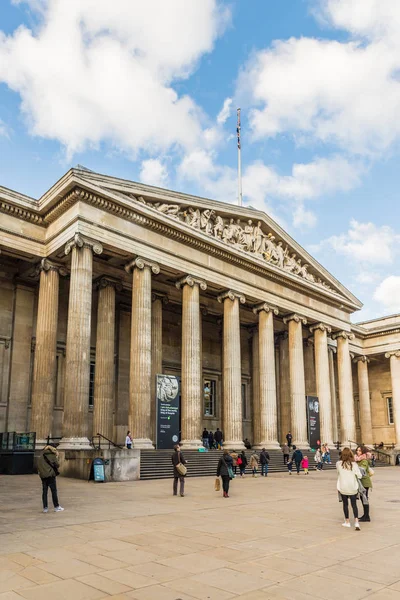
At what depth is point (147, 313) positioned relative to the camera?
85.8ft

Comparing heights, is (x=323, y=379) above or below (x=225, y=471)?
above

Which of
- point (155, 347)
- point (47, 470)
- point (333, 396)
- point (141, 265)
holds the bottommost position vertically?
point (47, 470)

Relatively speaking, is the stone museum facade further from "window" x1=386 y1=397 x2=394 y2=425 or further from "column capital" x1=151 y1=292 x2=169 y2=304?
"window" x1=386 y1=397 x2=394 y2=425

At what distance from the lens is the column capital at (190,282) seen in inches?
1150

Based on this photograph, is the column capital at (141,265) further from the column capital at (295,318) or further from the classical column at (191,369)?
the column capital at (295,318)

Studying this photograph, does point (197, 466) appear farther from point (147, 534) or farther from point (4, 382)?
point (147, 534)

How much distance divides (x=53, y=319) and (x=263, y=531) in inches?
699

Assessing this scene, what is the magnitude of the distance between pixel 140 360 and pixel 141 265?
471cm

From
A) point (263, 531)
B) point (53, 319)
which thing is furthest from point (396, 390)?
point (263, 531)

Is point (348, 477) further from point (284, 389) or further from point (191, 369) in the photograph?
point (284, 389)

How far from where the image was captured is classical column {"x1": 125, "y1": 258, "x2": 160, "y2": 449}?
24.8 meters

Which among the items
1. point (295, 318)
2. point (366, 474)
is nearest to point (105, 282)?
point (295, 318)

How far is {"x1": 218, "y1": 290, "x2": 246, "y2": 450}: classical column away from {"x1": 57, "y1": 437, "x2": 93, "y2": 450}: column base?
9.87 meters

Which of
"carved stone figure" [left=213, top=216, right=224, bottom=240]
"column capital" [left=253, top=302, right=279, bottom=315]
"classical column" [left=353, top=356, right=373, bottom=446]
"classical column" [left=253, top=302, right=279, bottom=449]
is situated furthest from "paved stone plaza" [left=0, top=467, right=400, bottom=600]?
"classical column" [left=353, top=356, right=373, bottom=446]
